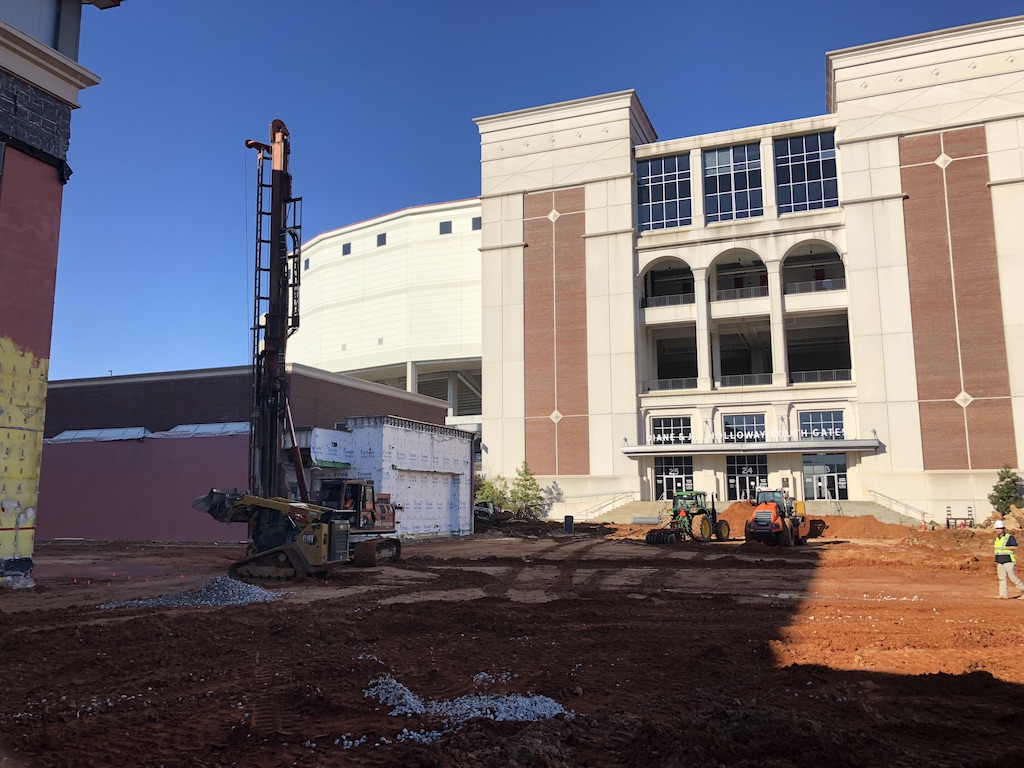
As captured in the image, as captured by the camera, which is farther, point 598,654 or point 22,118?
point 22,118

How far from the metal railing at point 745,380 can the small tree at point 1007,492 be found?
1539 centimetres

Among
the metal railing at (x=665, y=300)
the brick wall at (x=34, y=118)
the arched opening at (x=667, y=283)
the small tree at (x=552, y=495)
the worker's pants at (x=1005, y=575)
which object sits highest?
the arched opening at (x=667, y=283)

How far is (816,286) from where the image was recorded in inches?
2142

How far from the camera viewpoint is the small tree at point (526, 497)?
5259 cm

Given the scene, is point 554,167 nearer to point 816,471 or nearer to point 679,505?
point 816,471

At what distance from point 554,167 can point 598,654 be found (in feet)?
172

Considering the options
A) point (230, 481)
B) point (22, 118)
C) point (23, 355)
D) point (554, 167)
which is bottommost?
point (230, 481)

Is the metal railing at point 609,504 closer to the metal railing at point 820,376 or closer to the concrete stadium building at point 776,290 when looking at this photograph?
the concrete stadium building at point 776,290

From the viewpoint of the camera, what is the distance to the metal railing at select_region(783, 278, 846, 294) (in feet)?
174

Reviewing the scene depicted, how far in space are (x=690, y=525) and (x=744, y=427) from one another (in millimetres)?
21583

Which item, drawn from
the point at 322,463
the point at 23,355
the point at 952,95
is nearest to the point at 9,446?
the point at 23,355

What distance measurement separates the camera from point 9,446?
17.0 meters

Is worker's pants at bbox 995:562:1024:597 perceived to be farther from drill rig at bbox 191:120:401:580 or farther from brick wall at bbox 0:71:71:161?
brick wall at bbox 0:71:71:161

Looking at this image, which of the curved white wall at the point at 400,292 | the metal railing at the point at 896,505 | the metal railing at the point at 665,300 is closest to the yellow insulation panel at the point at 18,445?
the metal railing at the point at 896,505
